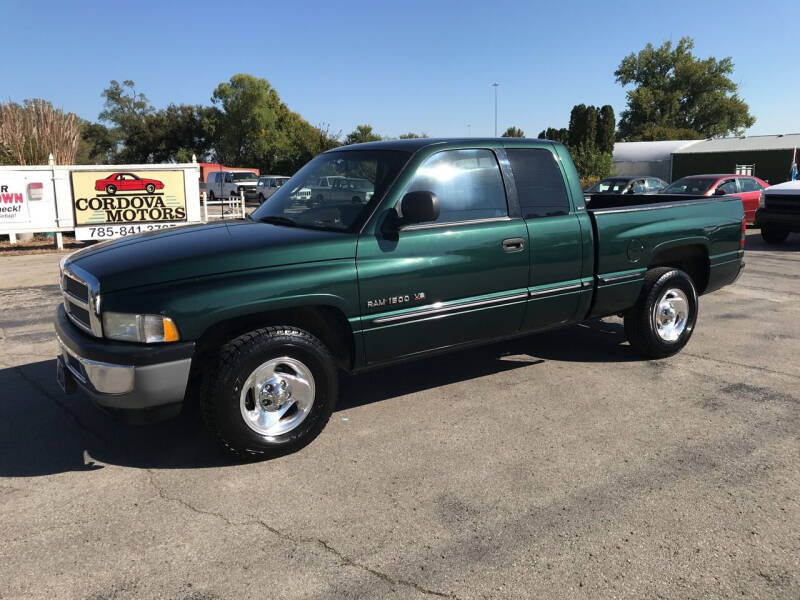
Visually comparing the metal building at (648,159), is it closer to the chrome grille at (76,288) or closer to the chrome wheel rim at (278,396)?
the chrome wheel rim at (278,396)

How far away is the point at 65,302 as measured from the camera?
4.06 meters

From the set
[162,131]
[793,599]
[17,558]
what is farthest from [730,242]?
[162,131]

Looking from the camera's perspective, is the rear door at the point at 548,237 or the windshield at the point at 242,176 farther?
the windshield at the point at 242,176

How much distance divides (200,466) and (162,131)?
6662 cm

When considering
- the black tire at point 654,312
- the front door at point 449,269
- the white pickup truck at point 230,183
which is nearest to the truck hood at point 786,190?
the black tire at point 654,312

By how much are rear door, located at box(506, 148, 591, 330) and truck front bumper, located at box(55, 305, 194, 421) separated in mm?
2512

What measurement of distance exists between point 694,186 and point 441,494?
15.2 m

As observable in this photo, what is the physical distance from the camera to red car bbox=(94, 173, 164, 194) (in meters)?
14.4

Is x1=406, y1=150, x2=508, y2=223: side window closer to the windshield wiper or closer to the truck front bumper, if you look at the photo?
the windshield wiper

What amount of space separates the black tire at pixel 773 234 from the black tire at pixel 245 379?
44.9 ft

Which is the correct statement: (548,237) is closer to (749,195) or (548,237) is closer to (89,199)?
(89,199)

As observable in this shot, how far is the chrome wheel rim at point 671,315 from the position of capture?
5609mm

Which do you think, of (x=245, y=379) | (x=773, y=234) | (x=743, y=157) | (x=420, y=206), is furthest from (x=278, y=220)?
(x=743, y=157)

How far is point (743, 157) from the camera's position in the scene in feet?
115
